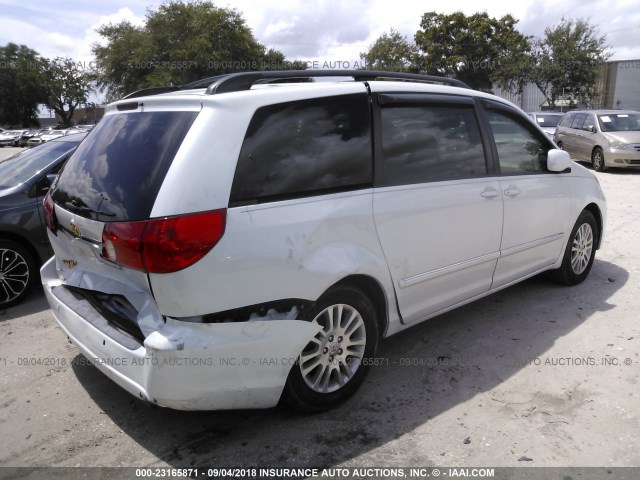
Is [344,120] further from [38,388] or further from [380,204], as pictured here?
[38,388]

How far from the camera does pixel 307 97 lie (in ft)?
9.61

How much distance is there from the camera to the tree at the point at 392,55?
4541 centimetres

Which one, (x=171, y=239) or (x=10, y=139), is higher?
(x=171, y=239)

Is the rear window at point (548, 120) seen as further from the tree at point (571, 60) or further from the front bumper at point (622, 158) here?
the tree at point (571, 60)

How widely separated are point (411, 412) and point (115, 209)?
2007 mm

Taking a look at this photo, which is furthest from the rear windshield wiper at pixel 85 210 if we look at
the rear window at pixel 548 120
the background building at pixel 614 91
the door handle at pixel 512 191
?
the background building at pixel 614 91

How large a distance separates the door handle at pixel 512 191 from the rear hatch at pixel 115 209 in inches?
97.9

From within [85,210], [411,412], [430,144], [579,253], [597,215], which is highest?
[430,144]

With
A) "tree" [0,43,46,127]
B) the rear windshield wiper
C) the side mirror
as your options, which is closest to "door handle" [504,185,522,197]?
the side mirror

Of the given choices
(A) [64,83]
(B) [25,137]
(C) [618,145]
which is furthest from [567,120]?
(A) [64,83]

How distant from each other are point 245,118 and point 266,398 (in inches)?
56.7

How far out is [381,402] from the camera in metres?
3.20

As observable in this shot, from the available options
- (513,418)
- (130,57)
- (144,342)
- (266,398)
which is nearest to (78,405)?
(144,342)

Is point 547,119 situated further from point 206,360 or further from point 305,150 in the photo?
point 206,360
